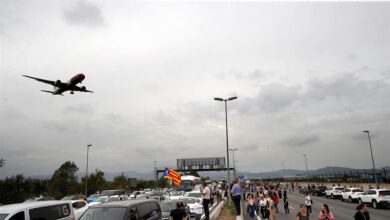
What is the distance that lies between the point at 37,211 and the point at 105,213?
3.49 metres

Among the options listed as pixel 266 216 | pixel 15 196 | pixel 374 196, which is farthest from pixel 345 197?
pixel 15 196

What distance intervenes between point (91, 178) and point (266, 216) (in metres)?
41.8

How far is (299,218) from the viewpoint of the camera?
33.8 ft

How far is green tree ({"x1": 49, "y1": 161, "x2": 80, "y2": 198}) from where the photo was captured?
46219mm

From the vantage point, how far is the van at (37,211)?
9520mm

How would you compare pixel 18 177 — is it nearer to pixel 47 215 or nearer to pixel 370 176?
pixel 47 215

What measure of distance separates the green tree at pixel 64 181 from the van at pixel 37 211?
36.8 meters

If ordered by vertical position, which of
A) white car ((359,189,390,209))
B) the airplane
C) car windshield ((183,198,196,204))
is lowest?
white car ((359,189,390,209))

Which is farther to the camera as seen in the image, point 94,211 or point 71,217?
point 71,217

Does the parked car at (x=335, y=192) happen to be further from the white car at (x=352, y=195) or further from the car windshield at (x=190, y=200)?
the car windshield at (x=190, y=200)

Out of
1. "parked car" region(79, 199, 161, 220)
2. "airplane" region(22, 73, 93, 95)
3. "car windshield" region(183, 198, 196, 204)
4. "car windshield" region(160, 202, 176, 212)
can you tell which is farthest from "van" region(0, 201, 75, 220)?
"car windshield" region(183, 198, 196, 204)

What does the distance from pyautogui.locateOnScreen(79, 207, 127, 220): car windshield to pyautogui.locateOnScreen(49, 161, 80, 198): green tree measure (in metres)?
40.8

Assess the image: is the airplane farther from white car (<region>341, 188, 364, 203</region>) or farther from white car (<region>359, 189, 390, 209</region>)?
white car (<region>341, 188, 364, 203</region>)

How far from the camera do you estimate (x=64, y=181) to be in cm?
4741
